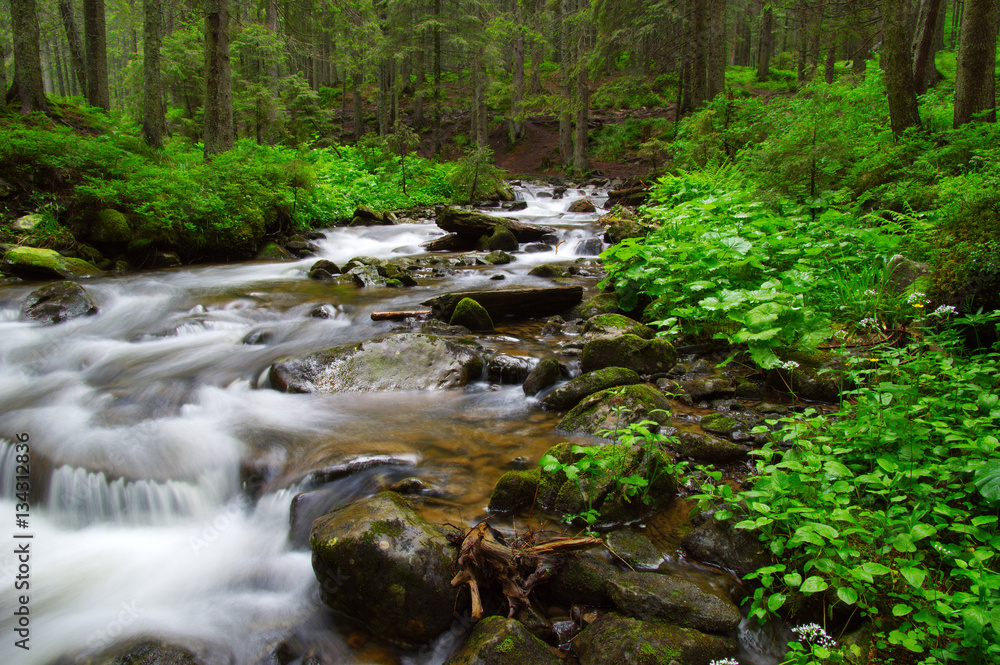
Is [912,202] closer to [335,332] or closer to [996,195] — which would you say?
[996,195]

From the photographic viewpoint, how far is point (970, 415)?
110 inches

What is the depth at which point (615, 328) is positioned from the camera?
19.1 ft

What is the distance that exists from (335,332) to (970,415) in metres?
6.47

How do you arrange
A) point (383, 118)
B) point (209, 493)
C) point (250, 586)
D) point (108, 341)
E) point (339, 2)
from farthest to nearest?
point (383, 118), point (339, 2), point (108, 341), point (209, 493), point (250, 586)

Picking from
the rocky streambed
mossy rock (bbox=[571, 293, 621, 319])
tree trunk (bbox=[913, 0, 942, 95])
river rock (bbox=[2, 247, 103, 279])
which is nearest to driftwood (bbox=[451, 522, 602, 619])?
the rocky streambed

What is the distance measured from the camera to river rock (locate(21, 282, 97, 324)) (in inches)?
279

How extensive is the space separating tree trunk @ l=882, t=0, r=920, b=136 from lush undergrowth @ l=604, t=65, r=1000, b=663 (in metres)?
0.30

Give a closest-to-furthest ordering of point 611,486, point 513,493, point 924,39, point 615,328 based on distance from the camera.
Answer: point 611,486 → point 513,493 → point 615,328 → point 924,39

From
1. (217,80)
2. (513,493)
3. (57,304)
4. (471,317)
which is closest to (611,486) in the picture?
(513,493)

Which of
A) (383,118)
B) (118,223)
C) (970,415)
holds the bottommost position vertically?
(970,415)

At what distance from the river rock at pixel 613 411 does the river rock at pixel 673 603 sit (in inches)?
53.1

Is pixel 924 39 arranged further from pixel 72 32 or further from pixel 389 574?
pixel 72 32

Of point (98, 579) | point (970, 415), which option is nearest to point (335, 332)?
point (98, 579)

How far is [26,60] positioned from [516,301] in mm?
14940
